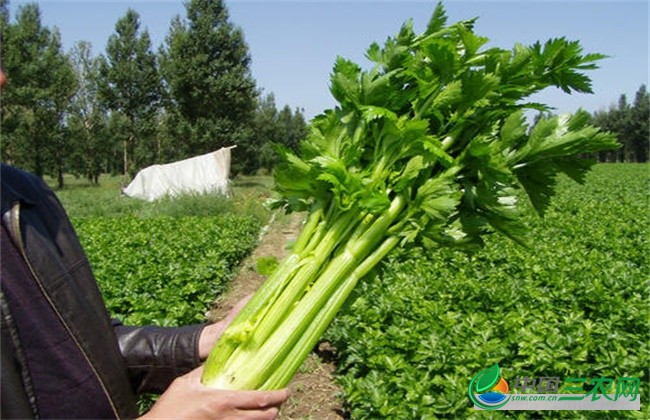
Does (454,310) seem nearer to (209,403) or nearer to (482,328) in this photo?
(482,328)

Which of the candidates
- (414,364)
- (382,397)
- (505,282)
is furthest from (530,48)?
(505,282)

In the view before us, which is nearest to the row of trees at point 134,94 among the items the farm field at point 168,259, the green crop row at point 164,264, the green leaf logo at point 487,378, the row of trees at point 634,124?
the farm field at point 168,259

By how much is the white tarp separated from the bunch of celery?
2414 cm

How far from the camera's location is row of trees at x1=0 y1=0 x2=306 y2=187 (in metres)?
37.1

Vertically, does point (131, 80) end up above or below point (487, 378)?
above

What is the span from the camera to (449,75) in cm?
210

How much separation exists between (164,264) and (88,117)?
4171cm

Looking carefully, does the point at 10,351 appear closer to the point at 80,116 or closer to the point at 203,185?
the point at 203,185

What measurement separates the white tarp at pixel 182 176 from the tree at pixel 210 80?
11.1m

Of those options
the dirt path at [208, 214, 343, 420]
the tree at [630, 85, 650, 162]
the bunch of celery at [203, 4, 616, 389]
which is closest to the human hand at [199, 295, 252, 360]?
the bunch of celery at [203, 4, 616, 389]

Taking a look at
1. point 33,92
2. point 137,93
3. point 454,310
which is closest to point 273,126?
point 137,93

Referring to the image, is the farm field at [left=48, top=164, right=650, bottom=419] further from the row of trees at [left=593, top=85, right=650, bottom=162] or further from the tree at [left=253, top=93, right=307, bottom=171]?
the row of trees at [left=593, top=85, right=650, bottom=162]

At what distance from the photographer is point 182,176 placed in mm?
26719

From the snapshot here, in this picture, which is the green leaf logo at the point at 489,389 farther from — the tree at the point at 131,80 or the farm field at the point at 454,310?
the tree at the point at 131,80
